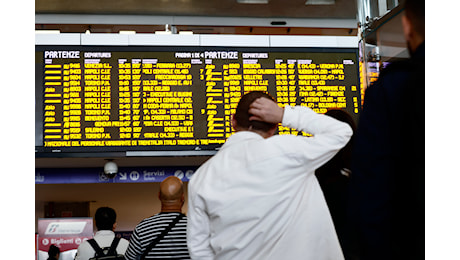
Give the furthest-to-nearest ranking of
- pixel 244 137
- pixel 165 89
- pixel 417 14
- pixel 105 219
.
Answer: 1. pixel 165 89
2. pixel 105 219
3. pixel 244 137
4. pixel 417 14

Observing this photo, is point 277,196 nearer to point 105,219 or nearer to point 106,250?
point 106,250

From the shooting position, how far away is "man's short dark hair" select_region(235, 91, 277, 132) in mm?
2270

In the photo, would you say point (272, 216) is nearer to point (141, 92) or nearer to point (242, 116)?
point (242, 116)

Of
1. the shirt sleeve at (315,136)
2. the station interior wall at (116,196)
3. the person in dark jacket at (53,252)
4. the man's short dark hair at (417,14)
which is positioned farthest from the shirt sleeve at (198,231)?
the station interior wall at (116,196)

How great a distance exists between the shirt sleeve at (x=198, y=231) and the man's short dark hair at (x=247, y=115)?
340 mm

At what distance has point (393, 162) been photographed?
1.35 m

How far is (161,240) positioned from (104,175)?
3.49 meters

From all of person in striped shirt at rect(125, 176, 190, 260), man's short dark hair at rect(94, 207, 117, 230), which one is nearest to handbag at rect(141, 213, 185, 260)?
person in striped shirt at rect(125, 176, 190, 260)

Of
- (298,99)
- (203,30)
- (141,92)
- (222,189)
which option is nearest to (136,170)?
(141,92)

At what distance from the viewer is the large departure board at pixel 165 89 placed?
18.1 feet

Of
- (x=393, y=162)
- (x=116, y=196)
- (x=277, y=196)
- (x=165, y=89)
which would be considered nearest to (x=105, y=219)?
(x=165, y=89)

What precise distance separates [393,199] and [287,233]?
2.77ft

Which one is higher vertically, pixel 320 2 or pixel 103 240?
pixel 320 2

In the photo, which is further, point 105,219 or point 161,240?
A: point 105,219
